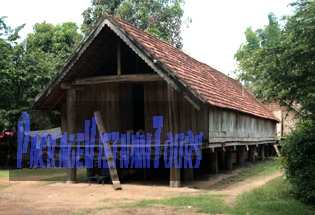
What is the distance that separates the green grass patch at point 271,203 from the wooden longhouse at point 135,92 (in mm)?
3038

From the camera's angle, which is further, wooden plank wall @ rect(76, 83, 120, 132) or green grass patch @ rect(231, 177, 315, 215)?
wooden plank wall @ rect(76, 83, 120, 132)

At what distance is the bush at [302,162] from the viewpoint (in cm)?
930

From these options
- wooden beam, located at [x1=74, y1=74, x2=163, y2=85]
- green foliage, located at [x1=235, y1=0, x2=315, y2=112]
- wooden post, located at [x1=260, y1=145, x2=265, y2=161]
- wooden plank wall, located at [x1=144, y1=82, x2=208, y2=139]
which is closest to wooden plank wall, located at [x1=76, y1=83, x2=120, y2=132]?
wooden beam, located at [x1=74, y1=74, x2=163, y2=85]

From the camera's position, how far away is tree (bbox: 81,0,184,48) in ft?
104

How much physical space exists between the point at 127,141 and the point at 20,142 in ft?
36.0

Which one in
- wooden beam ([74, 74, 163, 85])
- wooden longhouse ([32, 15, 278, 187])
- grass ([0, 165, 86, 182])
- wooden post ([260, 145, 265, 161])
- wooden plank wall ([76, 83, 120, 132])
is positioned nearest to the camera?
wooden longhouse ([32, 15, 278, 187])

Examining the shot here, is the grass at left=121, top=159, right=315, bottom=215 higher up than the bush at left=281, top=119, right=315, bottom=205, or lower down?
lower down

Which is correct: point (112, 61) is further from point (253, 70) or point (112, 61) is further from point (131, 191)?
point (253, 70)

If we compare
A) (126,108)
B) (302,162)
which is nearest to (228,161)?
(126,108)

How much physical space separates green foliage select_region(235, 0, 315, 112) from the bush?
0.87 meters

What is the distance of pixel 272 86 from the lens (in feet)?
31.4

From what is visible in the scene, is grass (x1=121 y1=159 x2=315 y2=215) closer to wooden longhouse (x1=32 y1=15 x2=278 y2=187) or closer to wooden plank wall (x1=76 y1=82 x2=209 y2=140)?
wooden longhouse (x1=32 y1=15 x2=278 y2=187)

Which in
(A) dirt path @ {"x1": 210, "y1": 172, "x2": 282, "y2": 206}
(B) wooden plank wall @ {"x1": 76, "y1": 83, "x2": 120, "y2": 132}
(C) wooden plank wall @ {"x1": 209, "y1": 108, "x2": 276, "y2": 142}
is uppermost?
(B) wooden plank wall @ {"x1": 76, "y1": 83, "x2": 120, "y2": 132}

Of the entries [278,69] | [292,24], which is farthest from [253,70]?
[292,24]
